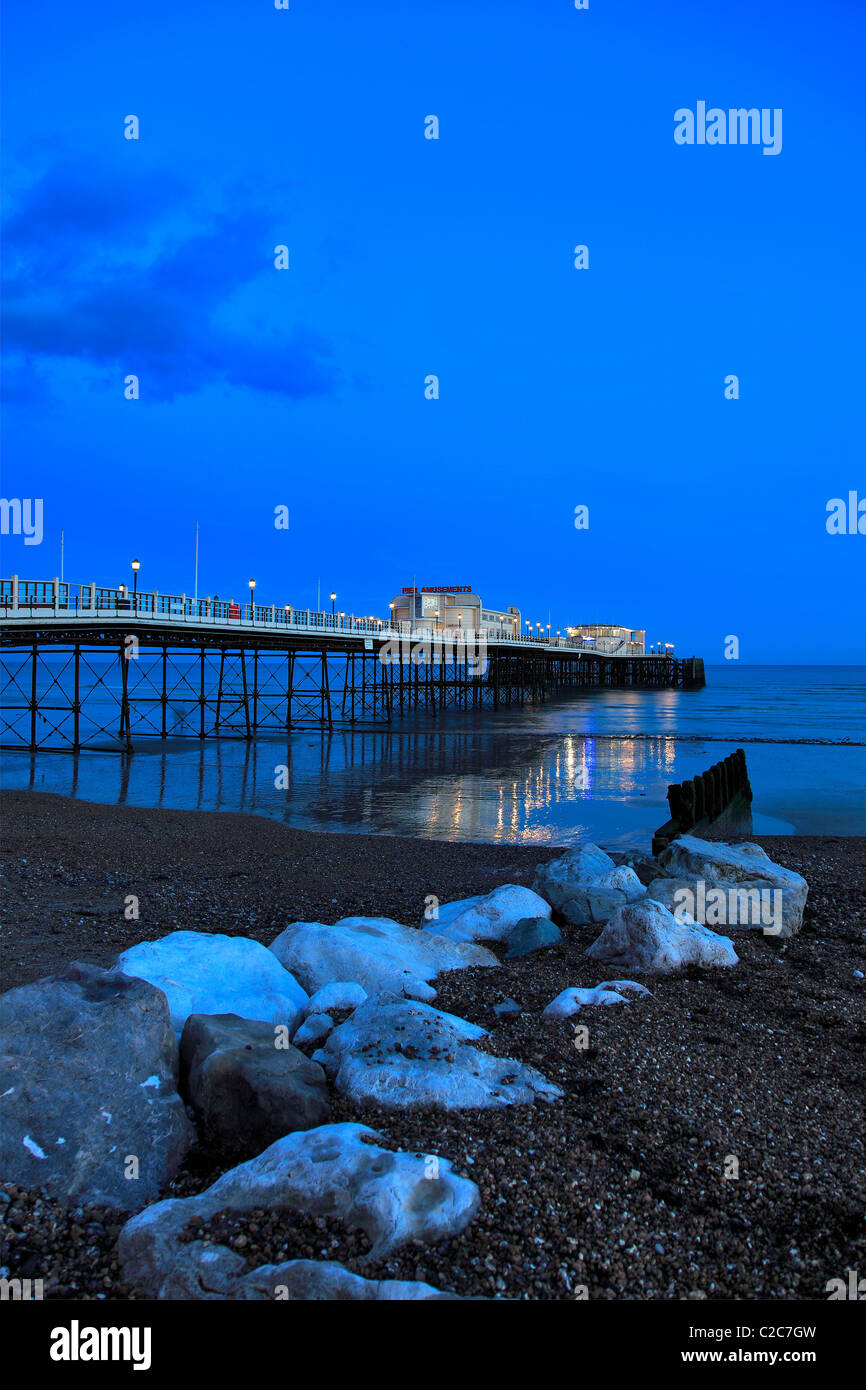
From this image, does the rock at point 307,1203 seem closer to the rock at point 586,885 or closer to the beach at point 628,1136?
the beach at point 628,1136

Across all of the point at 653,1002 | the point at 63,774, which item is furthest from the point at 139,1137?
the point at 63,774

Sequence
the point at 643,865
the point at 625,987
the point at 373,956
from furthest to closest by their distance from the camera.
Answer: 1. the point at 643,865
2. the point at 373,956
3. the point at 625,987

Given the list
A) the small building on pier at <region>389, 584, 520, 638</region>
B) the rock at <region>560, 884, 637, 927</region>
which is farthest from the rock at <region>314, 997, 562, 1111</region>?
the small building on pier at <region>389, 584, 520, 638</region>

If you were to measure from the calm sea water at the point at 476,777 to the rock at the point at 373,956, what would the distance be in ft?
29.3

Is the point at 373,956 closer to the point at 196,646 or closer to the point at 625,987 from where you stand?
the point at 625,987

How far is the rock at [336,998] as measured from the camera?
576 centimetres

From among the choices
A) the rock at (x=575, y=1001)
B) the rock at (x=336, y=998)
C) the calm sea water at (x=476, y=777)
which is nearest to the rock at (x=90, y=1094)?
the rock at (x=336, y=998)

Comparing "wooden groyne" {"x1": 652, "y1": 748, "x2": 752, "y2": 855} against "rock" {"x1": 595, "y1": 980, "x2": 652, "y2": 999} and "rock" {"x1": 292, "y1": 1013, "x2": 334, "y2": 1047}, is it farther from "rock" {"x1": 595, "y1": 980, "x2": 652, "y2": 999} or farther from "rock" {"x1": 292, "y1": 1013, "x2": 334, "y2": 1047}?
"rock" {"x1": 292, "y1": 1013, "x2": 334, "y2": 1047}

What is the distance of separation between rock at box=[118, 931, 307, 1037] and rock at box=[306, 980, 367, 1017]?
12cm

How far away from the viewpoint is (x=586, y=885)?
29.5 ft

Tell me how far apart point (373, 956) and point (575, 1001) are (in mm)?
1625

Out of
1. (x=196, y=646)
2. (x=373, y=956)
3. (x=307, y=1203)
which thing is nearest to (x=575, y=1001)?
(x=373, y=956)

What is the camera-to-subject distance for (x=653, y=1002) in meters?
6.04

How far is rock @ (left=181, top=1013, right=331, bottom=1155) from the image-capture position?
4098mm
